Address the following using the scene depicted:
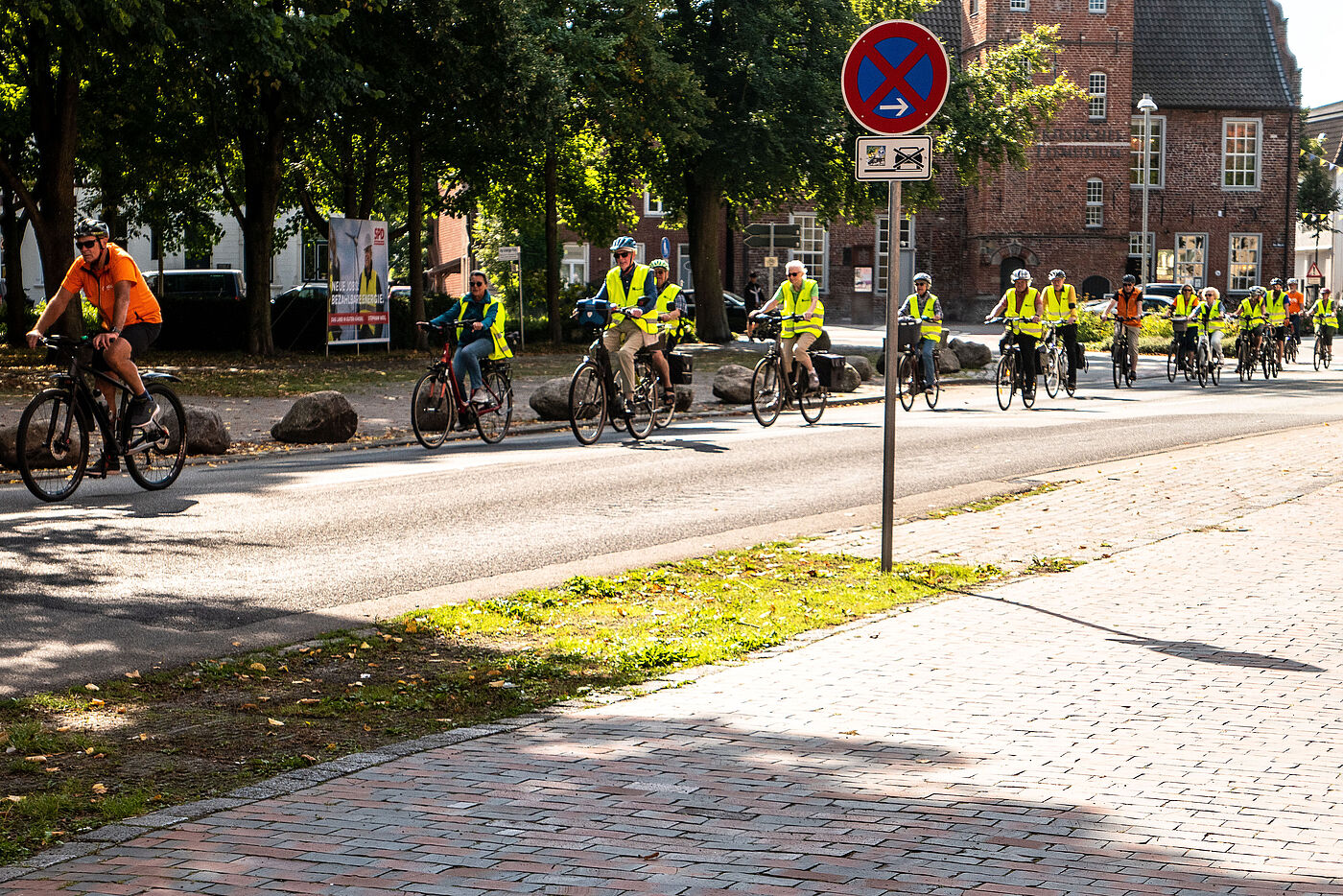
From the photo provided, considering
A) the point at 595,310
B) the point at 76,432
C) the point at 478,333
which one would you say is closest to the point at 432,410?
the point at 478,333

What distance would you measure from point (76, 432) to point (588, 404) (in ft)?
21.7

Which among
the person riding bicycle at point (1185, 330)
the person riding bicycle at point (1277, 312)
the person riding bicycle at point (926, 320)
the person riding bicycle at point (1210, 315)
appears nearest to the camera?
the person riding bicycle at point (926, 320)

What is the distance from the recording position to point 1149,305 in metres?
57.1

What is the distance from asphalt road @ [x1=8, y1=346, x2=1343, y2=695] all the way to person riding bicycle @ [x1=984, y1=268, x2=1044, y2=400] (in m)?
3.60

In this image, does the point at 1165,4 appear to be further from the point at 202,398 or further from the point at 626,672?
the point at 626,672

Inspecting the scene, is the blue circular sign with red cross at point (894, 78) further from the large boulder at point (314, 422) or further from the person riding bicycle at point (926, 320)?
the person riding bicycle at point (926, 320)

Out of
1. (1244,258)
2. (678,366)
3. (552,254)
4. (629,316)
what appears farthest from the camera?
(1244,258)

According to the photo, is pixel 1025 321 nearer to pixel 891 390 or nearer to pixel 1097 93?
pixel 891 390

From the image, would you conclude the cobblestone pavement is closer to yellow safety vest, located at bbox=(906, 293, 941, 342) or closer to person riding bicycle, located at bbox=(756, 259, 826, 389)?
person riding bicycle, located at bbox=(756, 259, 826, 389)

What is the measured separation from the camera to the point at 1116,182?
6825cm

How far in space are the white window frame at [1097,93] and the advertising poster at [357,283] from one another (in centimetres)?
4384

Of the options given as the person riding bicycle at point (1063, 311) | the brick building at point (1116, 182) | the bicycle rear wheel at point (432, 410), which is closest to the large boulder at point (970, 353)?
the person riding bicycle at point (1063, 311)

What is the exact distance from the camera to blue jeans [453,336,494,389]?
1702 centimetres

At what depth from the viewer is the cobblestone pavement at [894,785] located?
390cm
